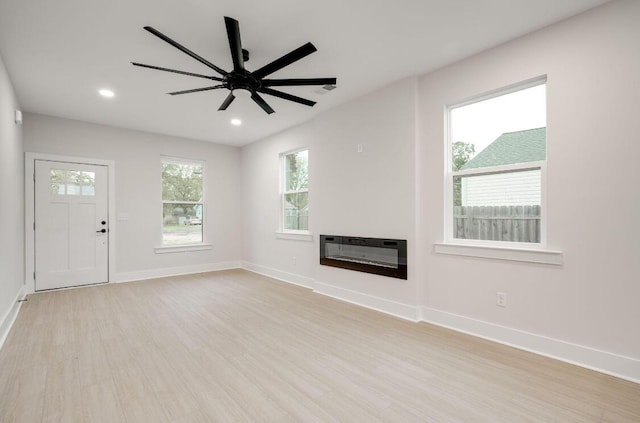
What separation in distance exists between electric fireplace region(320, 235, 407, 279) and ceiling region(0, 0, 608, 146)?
6.46ft

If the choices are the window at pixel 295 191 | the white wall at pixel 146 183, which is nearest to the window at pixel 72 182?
the white wall at pixel 146 183

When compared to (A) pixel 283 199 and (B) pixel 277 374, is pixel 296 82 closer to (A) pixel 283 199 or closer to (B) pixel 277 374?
(B) pixel 277 374

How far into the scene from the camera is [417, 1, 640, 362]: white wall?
2.23m

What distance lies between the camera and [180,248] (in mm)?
6098

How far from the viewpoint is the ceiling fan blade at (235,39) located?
2.01 metres

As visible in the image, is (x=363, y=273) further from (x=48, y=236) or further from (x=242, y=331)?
(x=48, y=236)

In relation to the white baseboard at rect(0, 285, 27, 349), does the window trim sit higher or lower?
higher

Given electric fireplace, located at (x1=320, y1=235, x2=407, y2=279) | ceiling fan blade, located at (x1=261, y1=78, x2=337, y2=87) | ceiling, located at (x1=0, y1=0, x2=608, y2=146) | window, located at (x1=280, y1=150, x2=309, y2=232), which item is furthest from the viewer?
window, located at (x1=280, y1=150, x2=309, y2=232)

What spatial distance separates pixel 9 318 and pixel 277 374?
3180mm

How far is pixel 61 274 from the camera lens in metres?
4.89

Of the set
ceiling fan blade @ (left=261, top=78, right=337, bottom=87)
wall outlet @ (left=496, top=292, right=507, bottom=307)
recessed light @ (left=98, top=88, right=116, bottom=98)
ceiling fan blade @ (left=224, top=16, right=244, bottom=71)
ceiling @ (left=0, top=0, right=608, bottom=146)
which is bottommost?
wall outlet @ (left=496, top=292, right=507, bottom=307)

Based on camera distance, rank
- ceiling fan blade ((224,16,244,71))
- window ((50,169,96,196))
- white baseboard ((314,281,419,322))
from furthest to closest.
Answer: window ((50,169,96,196))
white baseboard ((314,281,419,322))
ceiling fan blade ((224,16,244,71))

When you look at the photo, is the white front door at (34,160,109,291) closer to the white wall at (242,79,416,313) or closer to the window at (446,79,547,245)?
the white wall at (242,79,416,313)

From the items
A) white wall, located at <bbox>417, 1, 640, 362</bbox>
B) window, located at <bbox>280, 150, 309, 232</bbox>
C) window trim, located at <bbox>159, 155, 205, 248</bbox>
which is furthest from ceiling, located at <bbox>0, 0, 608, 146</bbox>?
window trim, located at <bbox>159, 155, 205, 248</bbox>
